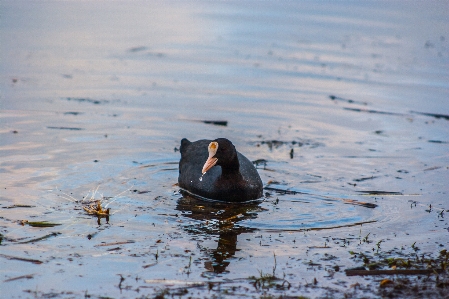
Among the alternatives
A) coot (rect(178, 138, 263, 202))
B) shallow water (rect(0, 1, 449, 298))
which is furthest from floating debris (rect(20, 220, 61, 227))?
coot (rect(178, 138, 263, 202))

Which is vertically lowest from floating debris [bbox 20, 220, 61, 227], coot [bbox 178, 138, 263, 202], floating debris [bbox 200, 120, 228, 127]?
floating debris [bbox 20, 220, 61, 227]

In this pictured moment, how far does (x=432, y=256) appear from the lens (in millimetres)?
6625

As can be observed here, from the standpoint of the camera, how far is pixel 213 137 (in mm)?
11492

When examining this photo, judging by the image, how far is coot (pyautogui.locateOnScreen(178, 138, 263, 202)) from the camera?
28.7 feet

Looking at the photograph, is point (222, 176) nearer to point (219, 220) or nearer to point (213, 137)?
point (219, 220)

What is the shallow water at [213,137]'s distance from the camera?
6352mm

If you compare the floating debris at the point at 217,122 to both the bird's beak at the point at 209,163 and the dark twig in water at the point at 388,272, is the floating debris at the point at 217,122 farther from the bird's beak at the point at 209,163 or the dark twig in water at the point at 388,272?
the dark twig in water at the point at 388,272

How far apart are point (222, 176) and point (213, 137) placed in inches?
103

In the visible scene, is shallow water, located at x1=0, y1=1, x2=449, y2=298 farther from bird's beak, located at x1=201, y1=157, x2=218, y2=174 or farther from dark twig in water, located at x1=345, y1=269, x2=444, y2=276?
bird's beak, located at x1=201, y1=157, x2=218, y2=174

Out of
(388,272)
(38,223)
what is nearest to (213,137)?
(38,223)

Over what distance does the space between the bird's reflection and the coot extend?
12 centimetres

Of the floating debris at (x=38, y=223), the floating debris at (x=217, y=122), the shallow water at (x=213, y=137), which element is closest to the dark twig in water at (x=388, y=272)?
the shallow water at (x=213, y=137)

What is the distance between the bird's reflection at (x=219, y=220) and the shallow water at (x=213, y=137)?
0.02 metres

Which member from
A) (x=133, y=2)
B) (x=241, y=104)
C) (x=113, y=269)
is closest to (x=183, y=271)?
(x=113, y=269)
